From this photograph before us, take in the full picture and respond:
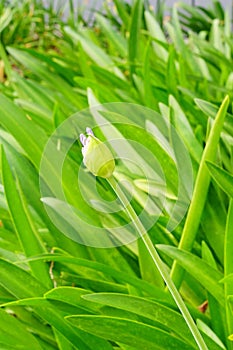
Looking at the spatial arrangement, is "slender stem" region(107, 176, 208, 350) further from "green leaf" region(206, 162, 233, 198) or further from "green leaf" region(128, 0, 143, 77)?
"green leaf" region(128, 0, 143, 77)

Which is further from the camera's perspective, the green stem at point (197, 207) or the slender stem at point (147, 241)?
the green stem at point (197, 207)

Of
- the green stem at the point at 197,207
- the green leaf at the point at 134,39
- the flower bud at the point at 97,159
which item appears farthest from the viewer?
the green leaf at the point at 134,39

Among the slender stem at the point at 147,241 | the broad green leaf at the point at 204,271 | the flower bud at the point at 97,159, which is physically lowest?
the broad green leaf at the point at 204,271

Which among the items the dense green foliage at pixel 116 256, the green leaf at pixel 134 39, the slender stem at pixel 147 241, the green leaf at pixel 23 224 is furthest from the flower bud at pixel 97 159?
the green leaf at pixel 134 39

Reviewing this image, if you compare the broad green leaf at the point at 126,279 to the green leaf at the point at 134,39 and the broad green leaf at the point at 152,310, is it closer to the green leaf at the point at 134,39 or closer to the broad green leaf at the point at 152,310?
the broad green leaf at the point at 152,310

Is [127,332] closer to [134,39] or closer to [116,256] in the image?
[116,256]

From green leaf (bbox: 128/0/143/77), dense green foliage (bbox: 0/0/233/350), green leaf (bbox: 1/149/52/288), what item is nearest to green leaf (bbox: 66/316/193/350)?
dense green foliage (bbox: 0/0/233/350)

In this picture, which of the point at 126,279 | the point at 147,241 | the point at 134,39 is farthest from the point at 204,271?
the point at 134,39

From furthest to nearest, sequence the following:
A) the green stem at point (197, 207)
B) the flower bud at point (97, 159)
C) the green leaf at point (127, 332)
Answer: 1. the green stem at point (197, 207)
2. the green leaf at point (127, 332)
3. the flower bud at point (97, 159)

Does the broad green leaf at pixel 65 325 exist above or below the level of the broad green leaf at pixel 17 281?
below

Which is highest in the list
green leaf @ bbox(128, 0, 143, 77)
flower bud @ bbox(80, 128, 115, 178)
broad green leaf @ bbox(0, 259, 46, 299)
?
flower bud @ bbox(80, 128, 115, 178)

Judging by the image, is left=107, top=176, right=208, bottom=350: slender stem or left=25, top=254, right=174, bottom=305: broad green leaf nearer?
left=107, top=176, right=208, bottom=350: slender stem
